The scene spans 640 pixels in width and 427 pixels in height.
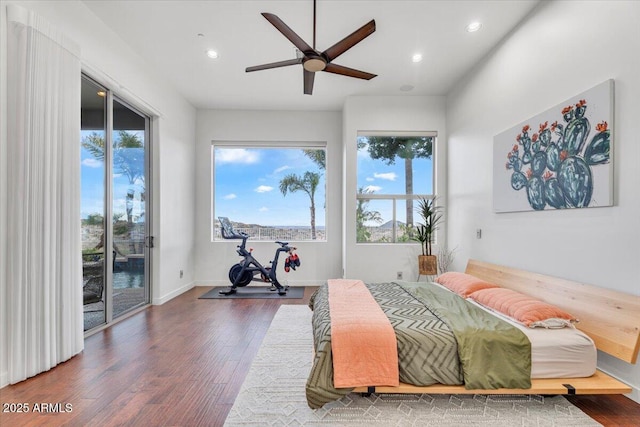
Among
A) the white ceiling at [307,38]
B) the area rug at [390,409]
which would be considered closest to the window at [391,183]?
the white ceiling at [307,38]

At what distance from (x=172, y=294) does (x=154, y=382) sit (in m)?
2.59

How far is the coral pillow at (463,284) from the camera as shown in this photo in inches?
116

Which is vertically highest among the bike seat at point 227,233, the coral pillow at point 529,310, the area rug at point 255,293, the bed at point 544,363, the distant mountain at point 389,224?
the distant mountain at point 389,224

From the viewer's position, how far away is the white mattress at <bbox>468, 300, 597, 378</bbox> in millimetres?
1926

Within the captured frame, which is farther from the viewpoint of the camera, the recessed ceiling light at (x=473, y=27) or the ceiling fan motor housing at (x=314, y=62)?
the recessed ceiling light at (x=473, y=27)

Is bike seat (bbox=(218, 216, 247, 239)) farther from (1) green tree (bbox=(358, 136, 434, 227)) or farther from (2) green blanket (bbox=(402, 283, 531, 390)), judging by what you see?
(2) green blanket (bbox=(402, 283, 531, 390))

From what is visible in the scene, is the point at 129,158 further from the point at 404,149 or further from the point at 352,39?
the point at 404,149

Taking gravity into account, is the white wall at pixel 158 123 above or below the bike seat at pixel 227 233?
above

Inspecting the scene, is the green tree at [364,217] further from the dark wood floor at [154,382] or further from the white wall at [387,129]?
the dark wood floor at [154,382]

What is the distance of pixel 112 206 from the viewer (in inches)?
134

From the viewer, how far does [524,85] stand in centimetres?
300

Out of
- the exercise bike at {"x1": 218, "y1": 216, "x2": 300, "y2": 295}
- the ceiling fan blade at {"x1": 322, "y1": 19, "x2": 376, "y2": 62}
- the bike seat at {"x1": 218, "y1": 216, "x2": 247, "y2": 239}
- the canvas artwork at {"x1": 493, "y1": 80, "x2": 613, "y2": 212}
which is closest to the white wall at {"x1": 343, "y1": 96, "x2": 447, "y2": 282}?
the exercise bike at {"x1": 218, "y1": 216, "x2": 300, "y2": 295}

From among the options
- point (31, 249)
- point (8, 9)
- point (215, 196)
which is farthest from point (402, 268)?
point (8, 9)

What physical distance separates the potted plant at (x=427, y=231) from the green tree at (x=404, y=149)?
213 millimetres
